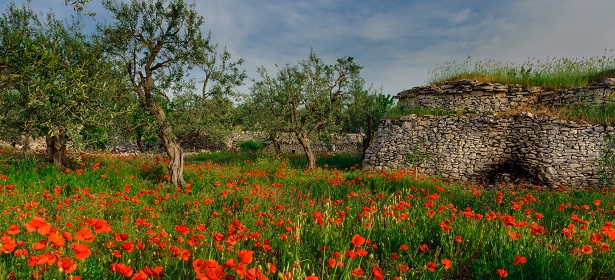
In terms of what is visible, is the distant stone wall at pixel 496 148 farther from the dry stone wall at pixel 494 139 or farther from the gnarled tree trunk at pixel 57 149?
the gnarled tree trunk at pixel 57 149

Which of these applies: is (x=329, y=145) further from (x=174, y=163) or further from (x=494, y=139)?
(x=174, y=163)

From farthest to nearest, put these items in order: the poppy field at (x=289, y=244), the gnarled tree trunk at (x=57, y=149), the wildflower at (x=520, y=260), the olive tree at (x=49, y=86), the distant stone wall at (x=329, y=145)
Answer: the distant stone wall at (x=329, y=145) → the gnarled tree trunk at (x=57, y=149) → the olive tree at (x=49, y=86) → the wildflower at (x=520, y=260) → the poppy field at (x=289, y=244)

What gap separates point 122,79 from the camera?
35.0ft

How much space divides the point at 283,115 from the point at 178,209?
12.0 meters

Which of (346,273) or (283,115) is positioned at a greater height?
(283,115)

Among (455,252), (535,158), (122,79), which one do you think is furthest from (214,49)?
(535,158)

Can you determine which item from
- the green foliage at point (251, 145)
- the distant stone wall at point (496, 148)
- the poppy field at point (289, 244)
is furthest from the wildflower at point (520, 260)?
the green foliage at point (251, 145)

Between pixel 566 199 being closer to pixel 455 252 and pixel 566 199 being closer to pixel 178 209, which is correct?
pixel 455 252

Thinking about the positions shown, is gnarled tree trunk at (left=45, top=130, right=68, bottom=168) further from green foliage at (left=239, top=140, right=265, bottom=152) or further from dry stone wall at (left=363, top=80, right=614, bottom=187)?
green foliage at (left=239, top=140, right=265, bottom=152)

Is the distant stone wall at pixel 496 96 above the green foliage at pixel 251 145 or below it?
above

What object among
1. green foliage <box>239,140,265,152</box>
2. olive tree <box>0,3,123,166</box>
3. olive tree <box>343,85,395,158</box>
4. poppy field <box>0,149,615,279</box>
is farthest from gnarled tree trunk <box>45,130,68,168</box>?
green foliage <box>239,140,265,152</box>

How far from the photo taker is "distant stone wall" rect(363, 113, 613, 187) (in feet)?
49.8

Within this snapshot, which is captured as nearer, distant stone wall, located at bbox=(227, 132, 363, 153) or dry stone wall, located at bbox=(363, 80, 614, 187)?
dry stone wall, located at bbox=(363, 80, 614, 187)

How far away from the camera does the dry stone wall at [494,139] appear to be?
1526 cm
